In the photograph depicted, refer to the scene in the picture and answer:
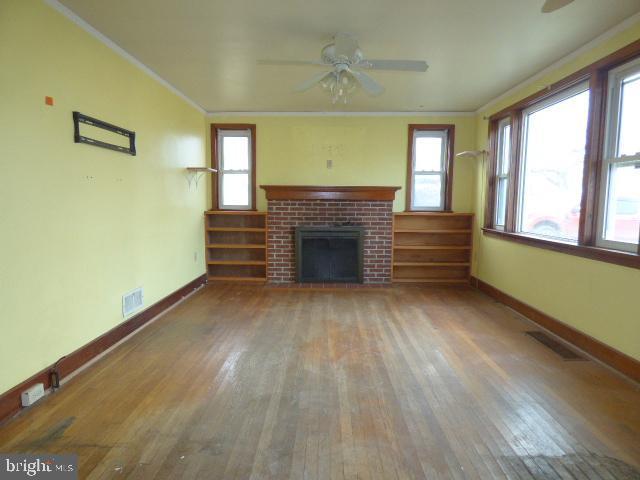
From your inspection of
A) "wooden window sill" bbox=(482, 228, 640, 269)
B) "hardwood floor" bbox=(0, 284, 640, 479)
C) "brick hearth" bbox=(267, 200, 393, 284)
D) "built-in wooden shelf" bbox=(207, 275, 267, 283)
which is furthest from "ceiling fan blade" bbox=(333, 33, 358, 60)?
"built-in wooden shelf" bbox=(207, 275, 267, 283)

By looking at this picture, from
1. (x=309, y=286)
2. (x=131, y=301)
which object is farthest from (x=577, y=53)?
(x=131, y=301)

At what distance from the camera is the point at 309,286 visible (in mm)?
5195

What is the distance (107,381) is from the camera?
2.41m

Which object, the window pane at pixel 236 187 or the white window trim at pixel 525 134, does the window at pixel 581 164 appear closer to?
the white window trim at pixel 525 134

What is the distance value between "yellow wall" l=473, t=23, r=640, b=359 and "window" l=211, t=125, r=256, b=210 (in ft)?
11.9

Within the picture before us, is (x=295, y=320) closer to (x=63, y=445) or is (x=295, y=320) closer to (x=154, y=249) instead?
(x=154, y=249)

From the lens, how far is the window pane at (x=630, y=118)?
104 inches

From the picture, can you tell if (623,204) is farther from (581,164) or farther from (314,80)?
(314,80)

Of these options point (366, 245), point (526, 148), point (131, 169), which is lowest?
point (366, 245)

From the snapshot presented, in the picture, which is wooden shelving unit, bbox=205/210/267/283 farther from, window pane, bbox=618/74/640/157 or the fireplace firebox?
window pane, bbox=618/74/640/157

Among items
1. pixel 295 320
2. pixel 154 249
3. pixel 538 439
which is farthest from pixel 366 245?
pixel 538 439

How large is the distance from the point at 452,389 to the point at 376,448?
2.74 ft

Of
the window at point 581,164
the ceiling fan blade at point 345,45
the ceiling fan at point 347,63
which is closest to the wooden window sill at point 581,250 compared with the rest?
the window at point 581,164

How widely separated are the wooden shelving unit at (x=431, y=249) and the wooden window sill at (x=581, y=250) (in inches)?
42.5
